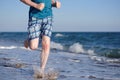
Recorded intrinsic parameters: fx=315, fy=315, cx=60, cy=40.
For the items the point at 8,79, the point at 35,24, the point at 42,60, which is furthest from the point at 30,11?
the point at 8,79

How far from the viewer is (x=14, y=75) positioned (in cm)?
642

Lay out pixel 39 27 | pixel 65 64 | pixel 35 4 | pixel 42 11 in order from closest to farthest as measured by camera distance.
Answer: pixel 35 4 < pixel 42 11 < pixel 39 27 < pixel 65 64

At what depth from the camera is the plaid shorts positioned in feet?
19.8

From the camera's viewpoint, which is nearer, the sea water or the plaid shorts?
the plaid shorts

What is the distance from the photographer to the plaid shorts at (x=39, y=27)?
19.8 feet

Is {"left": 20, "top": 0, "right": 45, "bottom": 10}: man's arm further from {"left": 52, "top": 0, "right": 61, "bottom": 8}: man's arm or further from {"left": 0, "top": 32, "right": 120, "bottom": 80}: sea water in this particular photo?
{"left": 0, "top": 32, "right": 120, "bottom": 80}: sea water

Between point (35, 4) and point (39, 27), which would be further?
point (39, 27)

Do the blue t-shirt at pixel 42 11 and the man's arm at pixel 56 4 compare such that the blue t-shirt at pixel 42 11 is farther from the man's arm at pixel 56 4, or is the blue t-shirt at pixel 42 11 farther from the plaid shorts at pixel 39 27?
the man's arm at pixel 56 4

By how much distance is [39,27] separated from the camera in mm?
6102

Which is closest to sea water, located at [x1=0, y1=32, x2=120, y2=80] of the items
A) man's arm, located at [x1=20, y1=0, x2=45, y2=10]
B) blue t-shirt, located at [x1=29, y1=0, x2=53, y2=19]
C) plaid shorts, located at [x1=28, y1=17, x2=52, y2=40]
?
plaid shorts, located at [x1=28, y1=17, x2=52, y2=40]

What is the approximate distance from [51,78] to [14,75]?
883 millimetres

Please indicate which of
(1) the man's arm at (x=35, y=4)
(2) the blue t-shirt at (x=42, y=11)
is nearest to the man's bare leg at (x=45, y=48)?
(2) the blue t-shirt at (x=42, y=11)

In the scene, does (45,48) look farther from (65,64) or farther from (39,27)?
(65,64)

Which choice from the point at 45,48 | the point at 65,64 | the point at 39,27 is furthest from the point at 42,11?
the point at 65,64
